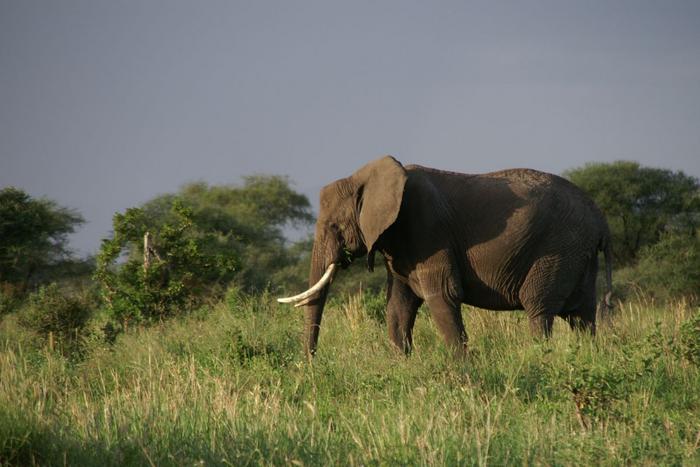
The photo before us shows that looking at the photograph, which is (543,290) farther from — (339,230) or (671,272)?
(671,272)

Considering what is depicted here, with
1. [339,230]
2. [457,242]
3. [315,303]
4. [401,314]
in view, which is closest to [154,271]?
[315,303]

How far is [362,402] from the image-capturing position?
6734 mm

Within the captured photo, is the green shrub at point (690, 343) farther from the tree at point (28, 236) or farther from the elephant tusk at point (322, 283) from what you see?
the tree at point (28, 236)

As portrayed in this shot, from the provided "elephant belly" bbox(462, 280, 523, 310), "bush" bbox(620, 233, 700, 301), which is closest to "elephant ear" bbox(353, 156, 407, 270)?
"elephant belly" bbox(462, 280, 523, 310)

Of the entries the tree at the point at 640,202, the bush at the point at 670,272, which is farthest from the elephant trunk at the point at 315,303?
the tree at the point at 640,202

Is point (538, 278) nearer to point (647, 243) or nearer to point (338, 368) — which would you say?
point (338, 368)

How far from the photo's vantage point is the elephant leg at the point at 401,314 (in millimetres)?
9078

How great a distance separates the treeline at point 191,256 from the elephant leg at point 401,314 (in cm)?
303

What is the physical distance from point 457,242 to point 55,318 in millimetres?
4831

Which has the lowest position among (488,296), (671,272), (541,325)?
(671,272)

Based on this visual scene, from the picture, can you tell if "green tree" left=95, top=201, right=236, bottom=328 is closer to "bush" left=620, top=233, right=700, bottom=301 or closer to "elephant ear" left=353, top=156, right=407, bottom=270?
"elephant ear" left=353, top=156, right=407, bottom=270

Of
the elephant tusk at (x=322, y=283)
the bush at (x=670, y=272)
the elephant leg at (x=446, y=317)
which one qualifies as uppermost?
the elephant tusk at (x=322, y=283)

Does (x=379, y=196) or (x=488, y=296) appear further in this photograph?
(x=488, y=296)

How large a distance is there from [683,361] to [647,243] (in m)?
18.3
